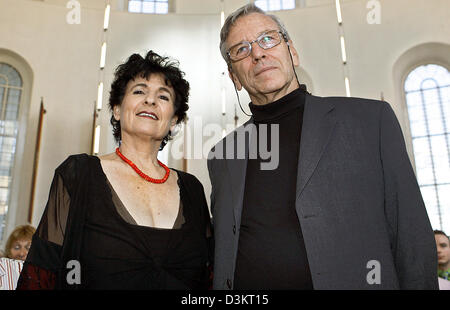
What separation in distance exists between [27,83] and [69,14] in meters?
1.55

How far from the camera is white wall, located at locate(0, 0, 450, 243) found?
7.54 metres

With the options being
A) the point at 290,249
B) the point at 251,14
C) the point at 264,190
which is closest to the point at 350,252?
the point at 290,249

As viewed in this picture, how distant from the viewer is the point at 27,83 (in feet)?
25.8

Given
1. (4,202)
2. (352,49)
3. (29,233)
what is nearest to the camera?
(29,233)

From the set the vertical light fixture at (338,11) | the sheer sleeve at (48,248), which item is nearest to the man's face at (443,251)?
the sheer sleeve at (48,248)

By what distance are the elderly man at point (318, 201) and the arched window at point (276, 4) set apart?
735 cm

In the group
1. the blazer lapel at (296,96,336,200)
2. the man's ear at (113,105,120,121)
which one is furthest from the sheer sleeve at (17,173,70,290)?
the blazer lapel at (296,96,336,200)

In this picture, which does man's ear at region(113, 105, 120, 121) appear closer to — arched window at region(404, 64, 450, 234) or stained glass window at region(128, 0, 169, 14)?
arched window at region(404, 64, 450, 234)

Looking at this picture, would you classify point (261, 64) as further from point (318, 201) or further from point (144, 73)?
point (318, 201)

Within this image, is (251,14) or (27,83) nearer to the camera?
(251,14)

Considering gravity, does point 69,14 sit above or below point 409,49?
above

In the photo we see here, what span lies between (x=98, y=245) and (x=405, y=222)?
112 cm

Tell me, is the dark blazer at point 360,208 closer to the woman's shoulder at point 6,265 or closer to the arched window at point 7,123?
the woman's shoulder at point 6,265

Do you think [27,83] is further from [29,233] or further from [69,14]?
[29,233]
